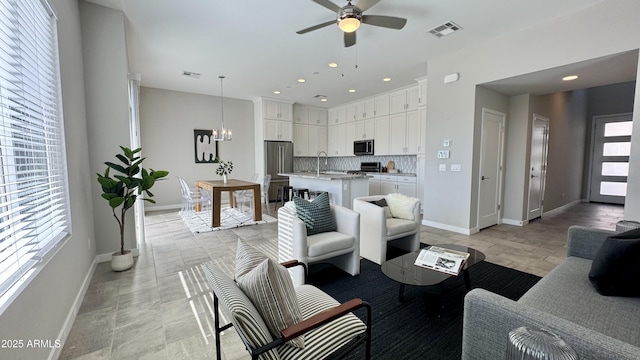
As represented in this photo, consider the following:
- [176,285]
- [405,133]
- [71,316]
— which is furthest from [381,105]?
[71,316]

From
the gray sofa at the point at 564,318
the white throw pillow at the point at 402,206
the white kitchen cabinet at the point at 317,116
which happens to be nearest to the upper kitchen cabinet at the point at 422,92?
the white throw pillow at the point at 402,206

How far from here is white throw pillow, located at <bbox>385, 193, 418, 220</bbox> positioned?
3.38 meters

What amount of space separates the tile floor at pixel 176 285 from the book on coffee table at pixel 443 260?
1.26 meters

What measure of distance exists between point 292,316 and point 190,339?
3.73 feet

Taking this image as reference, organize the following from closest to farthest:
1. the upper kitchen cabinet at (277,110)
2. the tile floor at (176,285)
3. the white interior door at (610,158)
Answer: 1. the tile floor at (176,285)
2. the white interior door at (610,158)
3. the upper kitchen cabinet at (277,110)

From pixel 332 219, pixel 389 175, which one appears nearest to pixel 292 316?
pixel 332 219

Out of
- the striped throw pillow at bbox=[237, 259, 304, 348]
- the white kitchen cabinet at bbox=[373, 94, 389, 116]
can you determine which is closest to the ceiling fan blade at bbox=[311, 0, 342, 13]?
the striped throw pillow at bbox=[237, 259, 304, 348]

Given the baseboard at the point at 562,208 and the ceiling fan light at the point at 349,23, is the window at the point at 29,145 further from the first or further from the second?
the baseboard at the point at 562,208

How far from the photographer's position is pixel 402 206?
345 cm

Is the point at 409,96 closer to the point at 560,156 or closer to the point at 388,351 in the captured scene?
the point at 560,156

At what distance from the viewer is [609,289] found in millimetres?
1562

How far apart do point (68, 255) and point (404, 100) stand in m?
6.37

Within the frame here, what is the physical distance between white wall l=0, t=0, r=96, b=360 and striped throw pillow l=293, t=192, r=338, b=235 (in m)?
1.88

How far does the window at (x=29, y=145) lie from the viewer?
4.34 feet
